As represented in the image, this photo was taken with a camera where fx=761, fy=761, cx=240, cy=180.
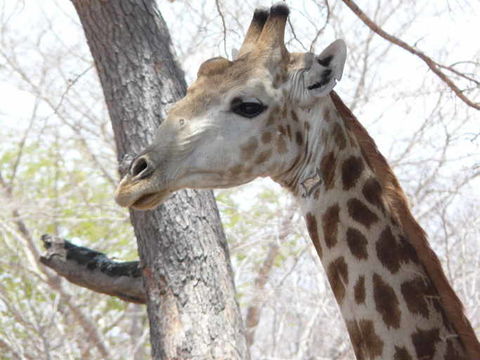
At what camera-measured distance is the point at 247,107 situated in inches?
157

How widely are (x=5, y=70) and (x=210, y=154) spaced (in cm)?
1095

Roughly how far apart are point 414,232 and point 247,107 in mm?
1073

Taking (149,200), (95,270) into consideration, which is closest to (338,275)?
(149,200)

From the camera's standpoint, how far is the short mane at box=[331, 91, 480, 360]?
3691 millimetres

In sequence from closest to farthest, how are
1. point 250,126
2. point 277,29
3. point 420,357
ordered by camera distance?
point 420,357 < point 250,126 < point 277,29

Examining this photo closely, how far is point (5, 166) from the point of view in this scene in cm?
1422

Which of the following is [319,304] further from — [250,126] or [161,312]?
[250,126]

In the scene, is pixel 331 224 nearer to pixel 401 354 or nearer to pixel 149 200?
pixel 401 354

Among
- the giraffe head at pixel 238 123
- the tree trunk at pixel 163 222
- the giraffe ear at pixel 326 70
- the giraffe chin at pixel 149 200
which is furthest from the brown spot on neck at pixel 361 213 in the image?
the tree trunk at pixel 163 222

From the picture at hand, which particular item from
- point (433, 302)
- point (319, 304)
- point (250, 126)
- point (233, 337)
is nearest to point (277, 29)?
point (250, 126)

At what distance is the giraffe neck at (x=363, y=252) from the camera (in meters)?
3.72

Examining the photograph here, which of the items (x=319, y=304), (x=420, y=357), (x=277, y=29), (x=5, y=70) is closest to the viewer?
(x=420, y=357)

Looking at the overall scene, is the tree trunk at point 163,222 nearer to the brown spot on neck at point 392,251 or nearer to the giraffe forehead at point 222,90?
the giraffe forehead at point 222,90

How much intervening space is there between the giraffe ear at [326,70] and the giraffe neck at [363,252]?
5.4 inches
